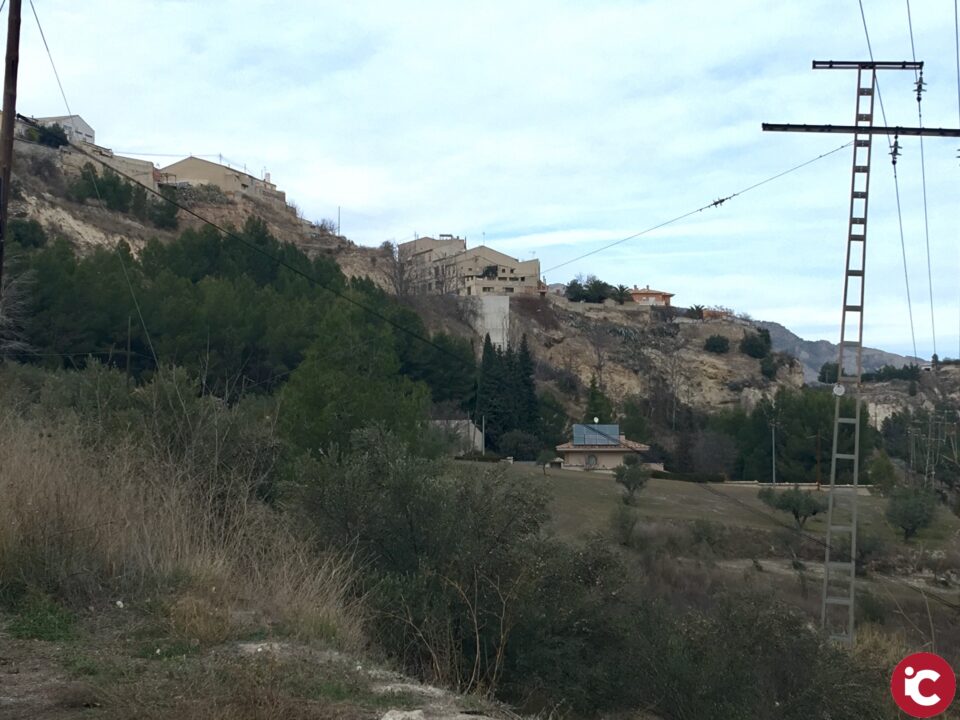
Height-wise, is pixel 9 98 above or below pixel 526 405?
above

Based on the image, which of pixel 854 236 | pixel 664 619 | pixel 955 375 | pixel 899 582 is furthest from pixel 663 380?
pixel 664 619

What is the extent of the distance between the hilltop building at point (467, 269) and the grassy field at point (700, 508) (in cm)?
6241

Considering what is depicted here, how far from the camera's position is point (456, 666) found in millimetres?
7719

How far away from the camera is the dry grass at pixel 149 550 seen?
7.16m

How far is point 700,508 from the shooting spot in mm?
46219

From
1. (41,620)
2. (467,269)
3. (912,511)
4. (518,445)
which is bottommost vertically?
(912,511)

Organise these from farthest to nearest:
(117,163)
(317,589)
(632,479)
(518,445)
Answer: (117,163)
(518,445)
(632,479)
(317,589)

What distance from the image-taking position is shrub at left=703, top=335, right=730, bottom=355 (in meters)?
106

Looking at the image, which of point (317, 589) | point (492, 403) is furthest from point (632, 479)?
point (317, 589)

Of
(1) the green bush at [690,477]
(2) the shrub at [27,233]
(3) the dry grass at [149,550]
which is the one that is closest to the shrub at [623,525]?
(1) the green bush at [690,477]

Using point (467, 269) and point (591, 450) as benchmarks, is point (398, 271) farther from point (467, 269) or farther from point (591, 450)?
point (591, 450)

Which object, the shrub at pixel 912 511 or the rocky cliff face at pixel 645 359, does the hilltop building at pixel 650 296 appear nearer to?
the rocky cliff face at pixel 645 359

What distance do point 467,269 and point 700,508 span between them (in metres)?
76.4

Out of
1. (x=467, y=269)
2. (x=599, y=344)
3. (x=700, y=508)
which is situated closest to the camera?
(x=700, y=508)
